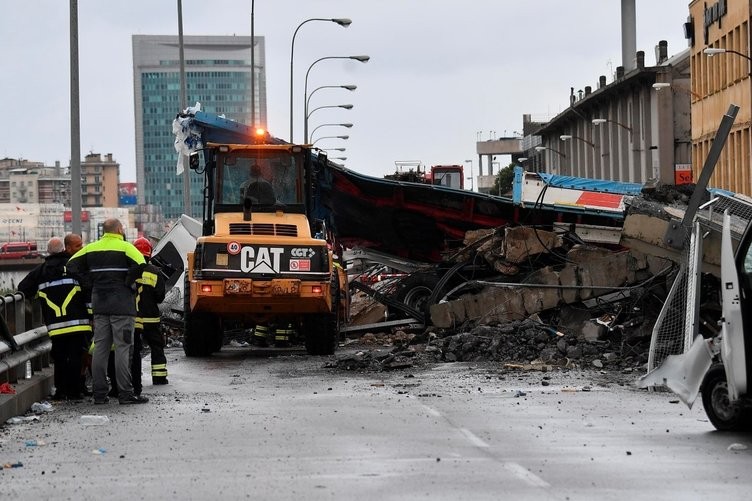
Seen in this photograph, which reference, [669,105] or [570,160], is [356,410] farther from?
[570,160]

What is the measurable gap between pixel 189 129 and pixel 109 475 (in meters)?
16.8

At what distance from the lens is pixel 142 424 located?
12.7m

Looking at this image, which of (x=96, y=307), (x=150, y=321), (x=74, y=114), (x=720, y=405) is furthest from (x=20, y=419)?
(x=74, y=114)

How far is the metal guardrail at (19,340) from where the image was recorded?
13.9m

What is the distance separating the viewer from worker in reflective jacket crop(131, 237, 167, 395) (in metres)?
15.5

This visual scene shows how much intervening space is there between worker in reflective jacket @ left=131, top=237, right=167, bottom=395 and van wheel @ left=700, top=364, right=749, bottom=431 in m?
6.01

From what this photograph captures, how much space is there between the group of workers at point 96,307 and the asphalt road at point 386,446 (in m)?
0.45

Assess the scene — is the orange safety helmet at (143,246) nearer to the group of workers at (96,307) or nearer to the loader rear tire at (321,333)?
the group of workers at (96,307)

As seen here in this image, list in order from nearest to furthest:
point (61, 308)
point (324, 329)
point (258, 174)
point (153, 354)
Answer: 1. point (61, 308)
2. point (153, 354)
3. point (324, 329)
4. point (258, 174)

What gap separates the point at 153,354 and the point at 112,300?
8.11 ft

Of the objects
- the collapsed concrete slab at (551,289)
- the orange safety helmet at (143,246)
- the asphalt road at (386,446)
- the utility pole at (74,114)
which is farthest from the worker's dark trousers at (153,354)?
the utility pole at (74,114)

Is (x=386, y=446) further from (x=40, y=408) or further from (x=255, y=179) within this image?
(x=255, y=179)

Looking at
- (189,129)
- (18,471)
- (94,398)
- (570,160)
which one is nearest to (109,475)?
(18,471)

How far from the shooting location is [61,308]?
49.6 feet
